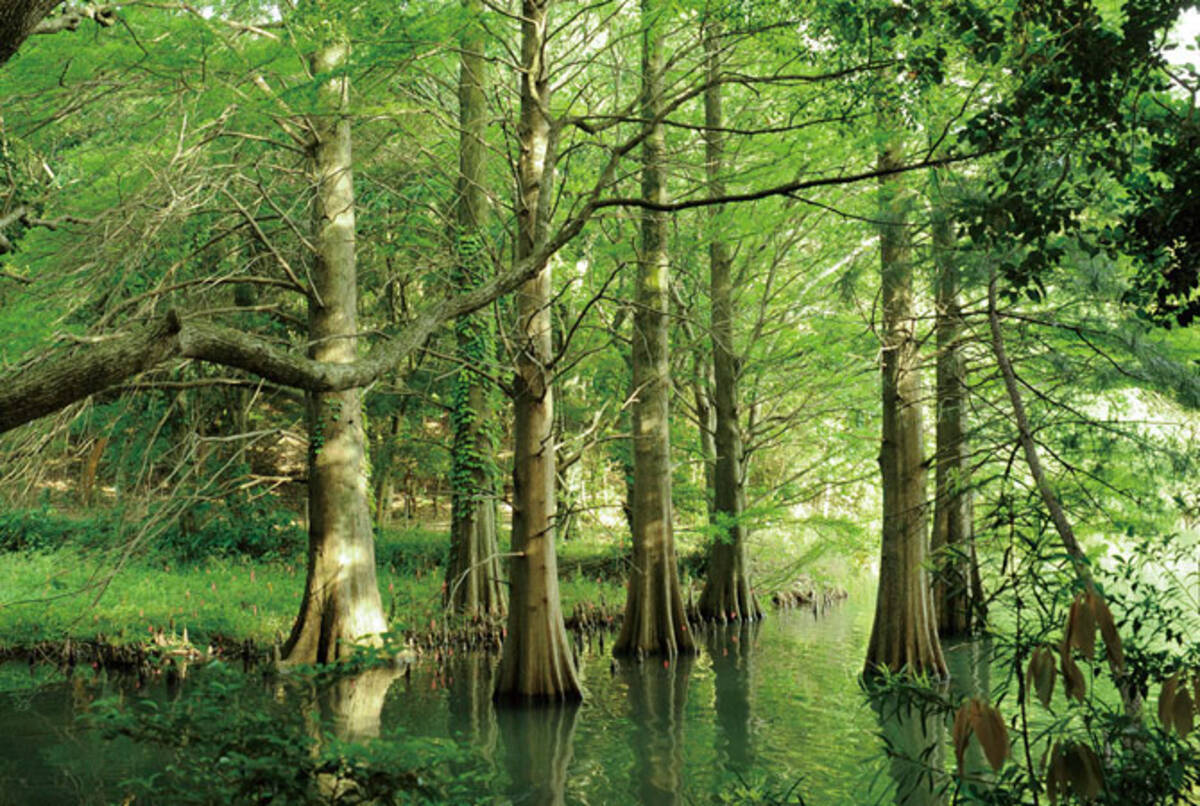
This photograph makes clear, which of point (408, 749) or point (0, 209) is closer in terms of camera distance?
point (408, 749)

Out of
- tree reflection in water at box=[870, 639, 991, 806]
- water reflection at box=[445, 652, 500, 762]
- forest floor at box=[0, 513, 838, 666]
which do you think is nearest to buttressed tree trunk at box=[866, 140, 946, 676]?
tree reflection in water at box=[870, 639, 991, 806]

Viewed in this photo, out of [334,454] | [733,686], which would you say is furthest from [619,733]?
[334,454]

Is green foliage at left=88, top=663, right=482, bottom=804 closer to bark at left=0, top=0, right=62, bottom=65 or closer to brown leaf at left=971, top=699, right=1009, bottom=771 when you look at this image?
brown leaf at left=971, top=699, right=1009, bottom=771

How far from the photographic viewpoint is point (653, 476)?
1402 centimetres

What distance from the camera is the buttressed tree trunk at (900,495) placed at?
10812mm

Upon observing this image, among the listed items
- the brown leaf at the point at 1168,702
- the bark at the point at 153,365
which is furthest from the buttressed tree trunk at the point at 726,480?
the brown leaf at the point at 1168,702

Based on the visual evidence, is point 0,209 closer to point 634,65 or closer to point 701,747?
point 701,747

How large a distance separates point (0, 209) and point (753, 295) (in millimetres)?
12677

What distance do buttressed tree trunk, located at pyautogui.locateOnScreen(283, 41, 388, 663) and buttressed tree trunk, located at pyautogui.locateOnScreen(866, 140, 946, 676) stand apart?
227 inches

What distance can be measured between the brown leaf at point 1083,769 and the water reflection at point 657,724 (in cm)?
498

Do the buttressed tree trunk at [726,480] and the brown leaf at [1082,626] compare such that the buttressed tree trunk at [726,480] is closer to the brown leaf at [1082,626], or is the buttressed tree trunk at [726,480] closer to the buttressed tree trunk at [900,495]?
the buttressed tree trunk at [900,495]

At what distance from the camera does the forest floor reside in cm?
1139

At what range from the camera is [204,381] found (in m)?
10.7

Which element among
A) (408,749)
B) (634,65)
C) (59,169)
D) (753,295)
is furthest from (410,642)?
(634,65)
